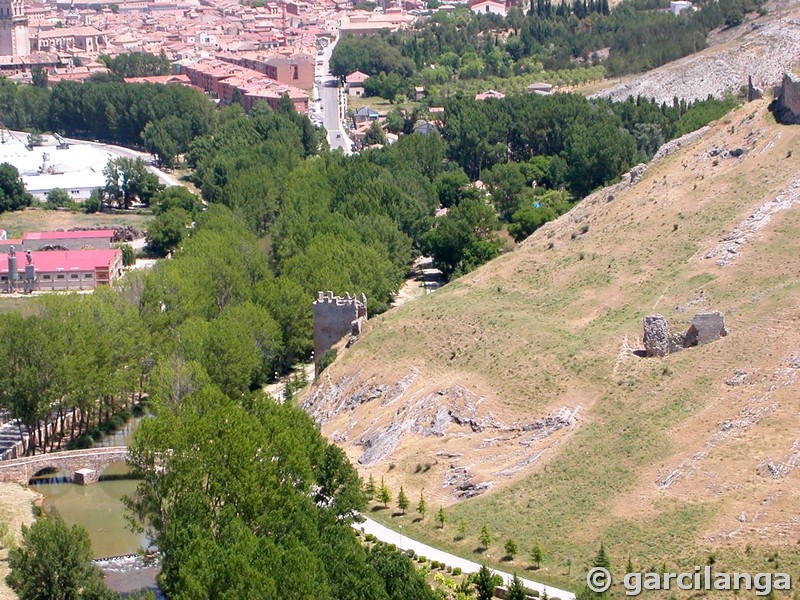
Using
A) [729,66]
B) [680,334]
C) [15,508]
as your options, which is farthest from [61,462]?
[729,66]

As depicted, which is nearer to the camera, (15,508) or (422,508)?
(422,508)

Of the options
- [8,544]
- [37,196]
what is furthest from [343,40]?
[8,544]

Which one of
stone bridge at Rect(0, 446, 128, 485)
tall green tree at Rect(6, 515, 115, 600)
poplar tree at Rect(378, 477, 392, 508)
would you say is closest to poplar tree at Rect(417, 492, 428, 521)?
poplar tree at Rect(378, 477, 392, 508)

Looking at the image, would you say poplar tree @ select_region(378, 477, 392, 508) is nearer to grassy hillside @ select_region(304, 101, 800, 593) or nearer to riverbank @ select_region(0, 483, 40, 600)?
grassy hillside @ select_region(304, 101, 800, 593)

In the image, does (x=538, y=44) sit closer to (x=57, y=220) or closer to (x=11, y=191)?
(x=57, y=220)

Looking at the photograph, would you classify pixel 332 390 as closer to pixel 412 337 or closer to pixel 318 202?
pixel 412 337

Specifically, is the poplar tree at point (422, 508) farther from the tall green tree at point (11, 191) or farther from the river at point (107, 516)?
the tall green tree at point (11, 191)

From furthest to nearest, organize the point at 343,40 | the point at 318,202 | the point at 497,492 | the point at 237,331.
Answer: the point at 343,40
the point at 318,202
the point at 237,331
the point at 497,492
